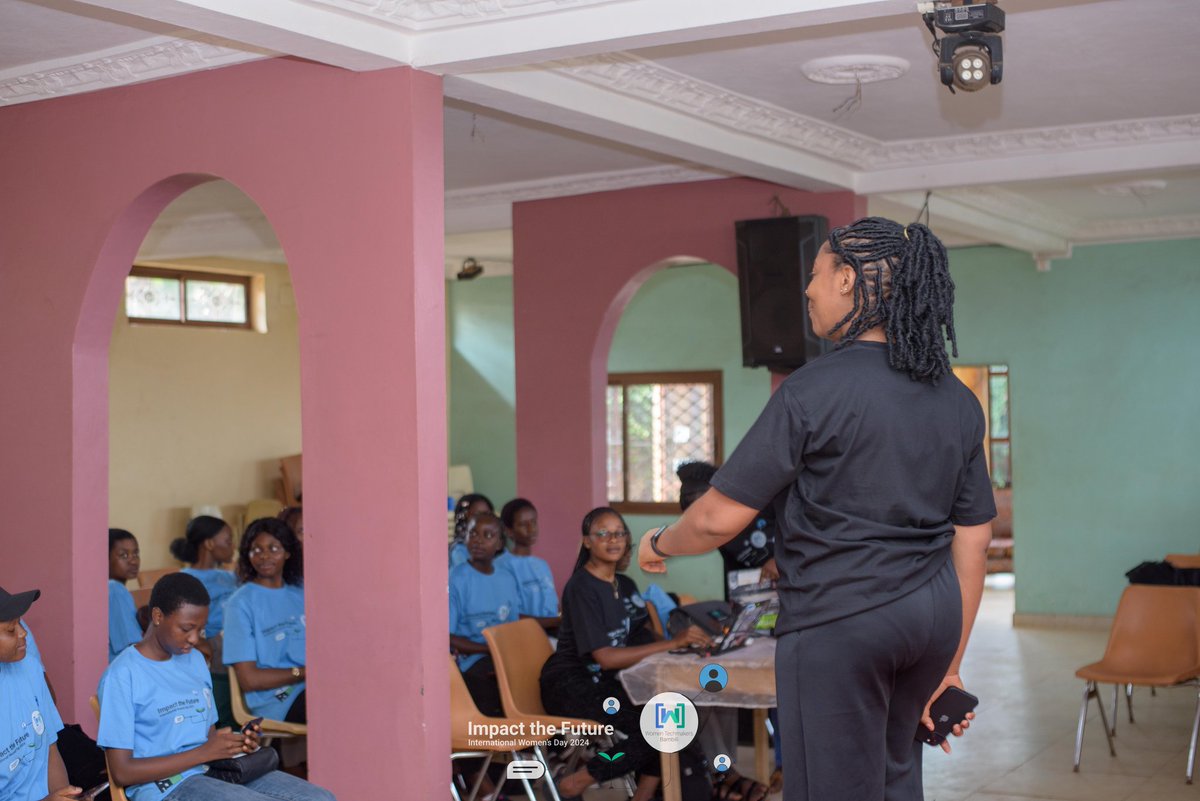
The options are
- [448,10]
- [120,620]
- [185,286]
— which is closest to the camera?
[448,10]

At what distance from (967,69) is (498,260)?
8.49m

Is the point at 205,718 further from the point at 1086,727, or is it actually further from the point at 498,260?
the point at 498,260

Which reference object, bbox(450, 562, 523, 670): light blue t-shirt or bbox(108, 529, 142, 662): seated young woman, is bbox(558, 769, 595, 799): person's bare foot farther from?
bbox(108, 529, 142, 662): seated young woman

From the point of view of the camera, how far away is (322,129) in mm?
4320

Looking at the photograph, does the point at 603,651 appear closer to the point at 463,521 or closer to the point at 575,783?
the point at 575,783

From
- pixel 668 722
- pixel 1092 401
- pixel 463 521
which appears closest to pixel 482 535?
pixel 463 521

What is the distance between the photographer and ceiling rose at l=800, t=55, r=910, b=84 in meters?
5.01

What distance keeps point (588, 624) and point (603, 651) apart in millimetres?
115

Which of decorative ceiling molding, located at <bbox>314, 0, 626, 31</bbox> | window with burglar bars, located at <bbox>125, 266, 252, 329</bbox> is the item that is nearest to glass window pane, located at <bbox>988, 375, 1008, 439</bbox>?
window with burglar bars, located at <bbox>125, 266, 252, 329</bbox>

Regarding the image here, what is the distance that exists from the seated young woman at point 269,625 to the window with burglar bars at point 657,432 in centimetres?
650

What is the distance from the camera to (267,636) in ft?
16.4

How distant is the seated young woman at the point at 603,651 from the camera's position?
4648 mm

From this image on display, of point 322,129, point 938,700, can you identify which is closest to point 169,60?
point 322,129

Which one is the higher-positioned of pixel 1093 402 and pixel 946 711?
pixel 1093 402
